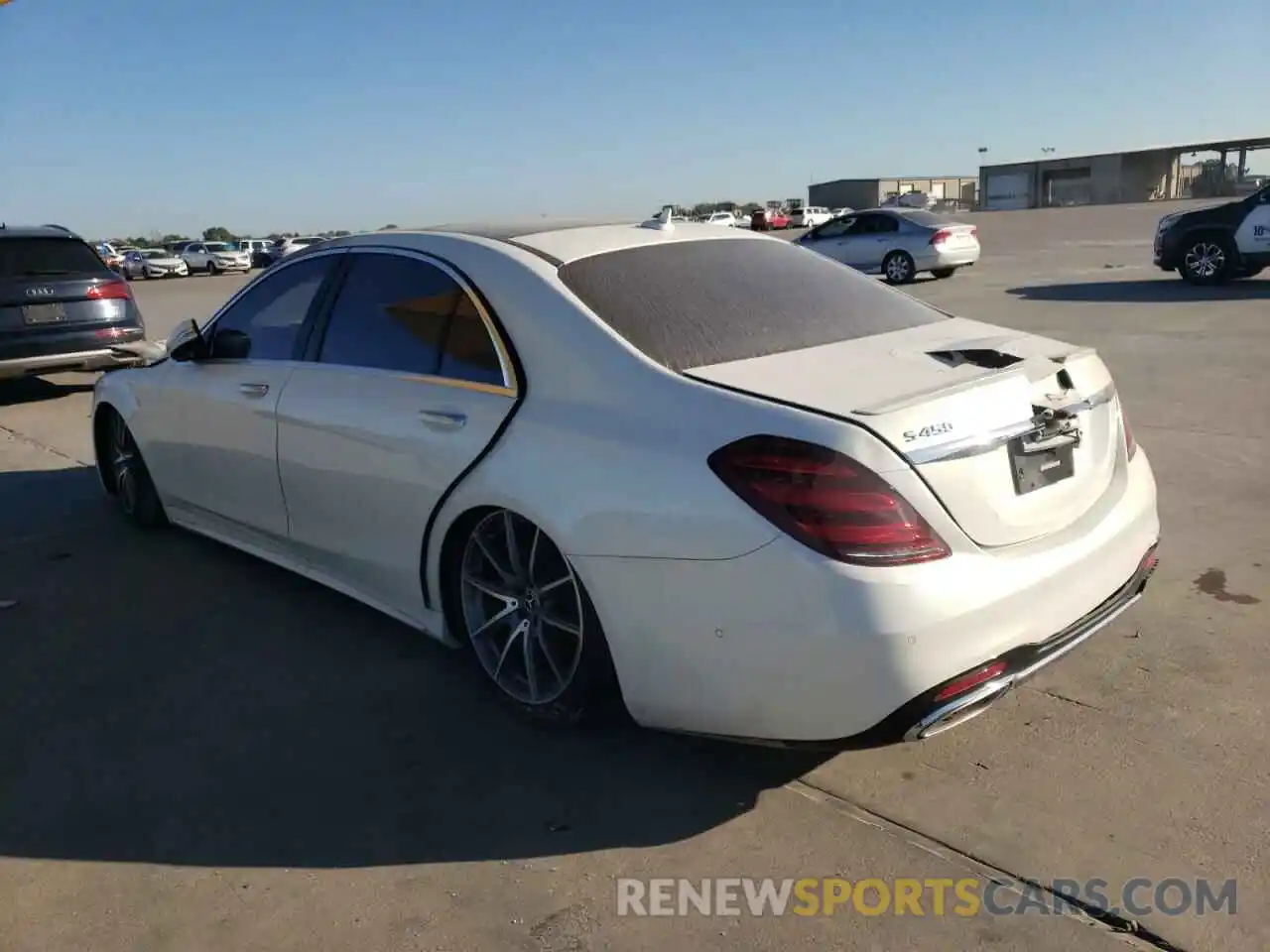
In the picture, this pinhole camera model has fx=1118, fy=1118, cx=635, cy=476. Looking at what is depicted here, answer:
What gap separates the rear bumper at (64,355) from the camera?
9797 mm

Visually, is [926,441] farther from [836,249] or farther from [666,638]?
[836,249]

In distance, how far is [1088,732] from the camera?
3.33 m

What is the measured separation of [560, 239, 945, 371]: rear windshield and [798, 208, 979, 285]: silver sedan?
659 inches

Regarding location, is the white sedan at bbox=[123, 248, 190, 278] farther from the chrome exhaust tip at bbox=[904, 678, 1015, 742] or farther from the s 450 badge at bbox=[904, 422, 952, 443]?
the chrome exhaust tip at bbox=[904, 678, 1015, 742]

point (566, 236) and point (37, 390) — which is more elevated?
point (566, 236)

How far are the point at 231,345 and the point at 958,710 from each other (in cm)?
339

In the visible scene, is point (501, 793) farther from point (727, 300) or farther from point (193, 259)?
point (193, 259)

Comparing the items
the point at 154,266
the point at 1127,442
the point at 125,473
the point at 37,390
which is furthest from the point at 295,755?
the point at 154,266

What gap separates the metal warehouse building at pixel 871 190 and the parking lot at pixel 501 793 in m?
92.3

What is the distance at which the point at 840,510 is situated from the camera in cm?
265

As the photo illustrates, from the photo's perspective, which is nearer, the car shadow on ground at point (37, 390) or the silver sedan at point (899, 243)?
the car shadow on ground at point (37, 390)

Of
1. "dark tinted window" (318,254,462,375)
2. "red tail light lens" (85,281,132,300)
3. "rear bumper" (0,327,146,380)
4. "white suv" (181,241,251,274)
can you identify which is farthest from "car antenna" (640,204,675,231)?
"white suv" (181,241,251,274)

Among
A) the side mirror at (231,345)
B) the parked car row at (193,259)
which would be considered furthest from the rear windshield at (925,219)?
the parked car row at (193,259)

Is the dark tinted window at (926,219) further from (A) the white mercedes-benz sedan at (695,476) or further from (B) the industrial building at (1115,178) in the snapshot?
(B) the industrial building at (1115,178)
